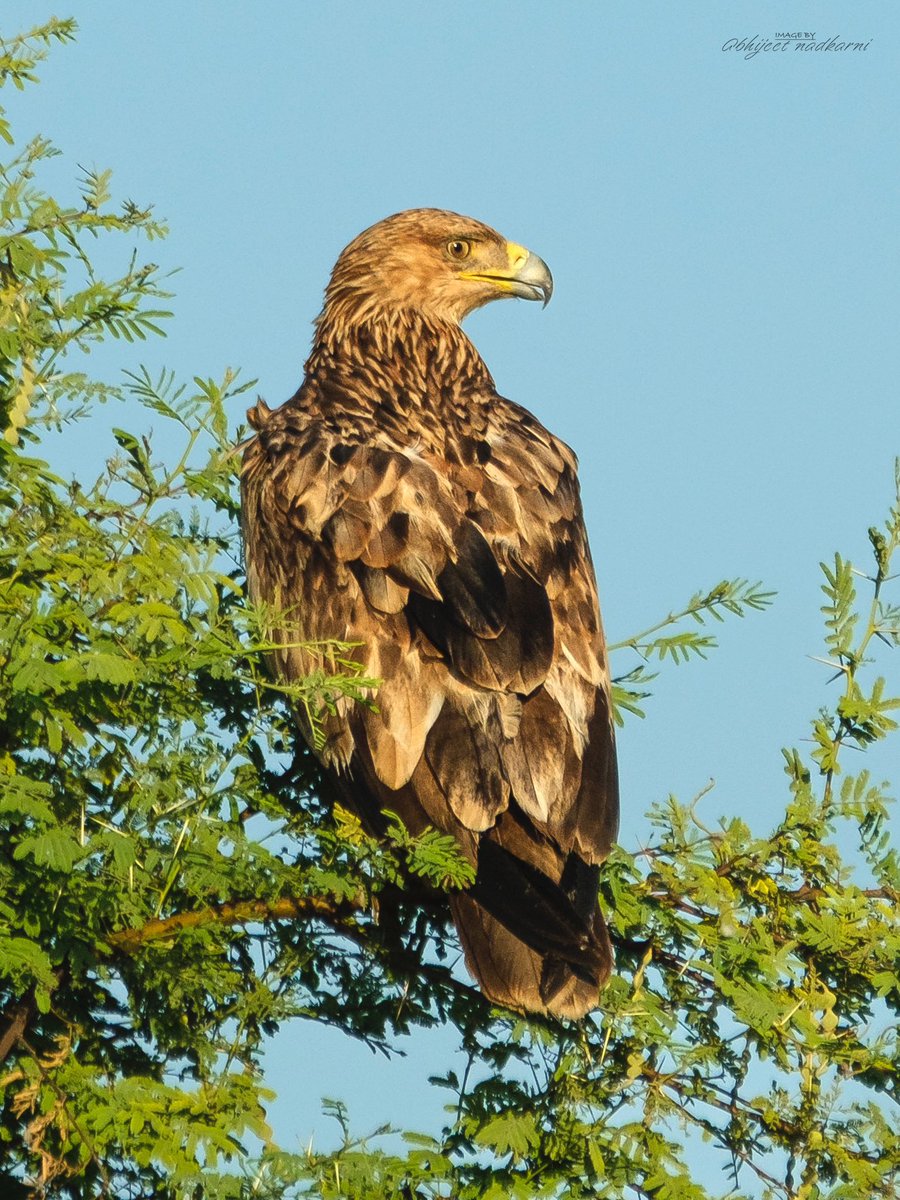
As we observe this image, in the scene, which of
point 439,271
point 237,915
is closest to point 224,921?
point 237,915

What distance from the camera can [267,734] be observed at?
3400mm

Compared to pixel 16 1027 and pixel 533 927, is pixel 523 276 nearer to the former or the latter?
pixel 533 927

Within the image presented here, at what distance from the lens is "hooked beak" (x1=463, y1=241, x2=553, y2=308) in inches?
256

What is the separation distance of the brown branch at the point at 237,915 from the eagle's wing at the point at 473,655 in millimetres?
344

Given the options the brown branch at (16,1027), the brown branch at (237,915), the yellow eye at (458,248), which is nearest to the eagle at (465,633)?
the brown branch at (237,915)

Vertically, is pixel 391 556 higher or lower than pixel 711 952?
higher

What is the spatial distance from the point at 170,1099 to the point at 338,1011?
0.60 m

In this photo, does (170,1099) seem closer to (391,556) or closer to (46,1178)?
(46,1178)

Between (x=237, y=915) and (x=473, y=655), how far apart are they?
104 centimetres

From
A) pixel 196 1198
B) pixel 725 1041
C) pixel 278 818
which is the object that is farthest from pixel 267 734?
pixel 725 1041

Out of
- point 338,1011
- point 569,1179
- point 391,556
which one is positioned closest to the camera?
point 569,1179

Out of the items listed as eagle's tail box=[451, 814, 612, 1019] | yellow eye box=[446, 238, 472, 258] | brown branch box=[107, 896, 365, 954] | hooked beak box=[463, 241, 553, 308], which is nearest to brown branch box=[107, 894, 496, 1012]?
brown branch box=[107, 896, 365, 954]

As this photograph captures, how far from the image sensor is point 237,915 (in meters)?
3.43

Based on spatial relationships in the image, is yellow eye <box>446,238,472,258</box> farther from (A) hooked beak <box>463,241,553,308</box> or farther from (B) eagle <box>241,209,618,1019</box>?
(B) eagle <box>241,209,618,1019</box>
